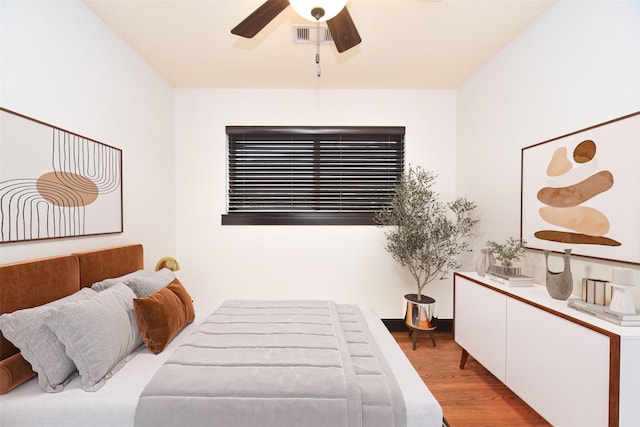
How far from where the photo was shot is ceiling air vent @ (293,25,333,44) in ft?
6.89

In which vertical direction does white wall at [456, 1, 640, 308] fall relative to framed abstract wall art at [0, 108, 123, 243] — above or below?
above

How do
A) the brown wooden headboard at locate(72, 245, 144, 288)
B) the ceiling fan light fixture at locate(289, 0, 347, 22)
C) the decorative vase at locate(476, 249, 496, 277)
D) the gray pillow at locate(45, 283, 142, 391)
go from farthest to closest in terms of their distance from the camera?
1. the decorative vase at locate(476, 249, 496, 277)
2. the brown wooden headboard at locate(72, 245, 144, 288)
3. the ceiling fan light fixture at locate(289, 0, 347, 22)
4. the gray pillow at locate(45, 283, 142, 391)

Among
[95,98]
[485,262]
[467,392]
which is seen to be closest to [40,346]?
[95,98]

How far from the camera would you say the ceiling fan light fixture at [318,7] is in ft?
4.69

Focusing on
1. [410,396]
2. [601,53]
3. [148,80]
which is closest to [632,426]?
[410,396]

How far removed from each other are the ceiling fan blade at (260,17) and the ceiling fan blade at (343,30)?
0.98ft

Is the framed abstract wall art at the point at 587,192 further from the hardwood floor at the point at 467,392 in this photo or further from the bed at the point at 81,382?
the bed at the point at 81,382

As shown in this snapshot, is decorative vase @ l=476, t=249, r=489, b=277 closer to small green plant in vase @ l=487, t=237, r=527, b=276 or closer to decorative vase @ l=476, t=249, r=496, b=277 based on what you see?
decorative vase @ l=476, t=249, r=496, b=277

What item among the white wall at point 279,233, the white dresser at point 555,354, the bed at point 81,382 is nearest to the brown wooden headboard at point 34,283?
the bed at point 81,382

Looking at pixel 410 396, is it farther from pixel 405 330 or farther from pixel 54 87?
pixel 54 87

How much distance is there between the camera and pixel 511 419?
5.99ft

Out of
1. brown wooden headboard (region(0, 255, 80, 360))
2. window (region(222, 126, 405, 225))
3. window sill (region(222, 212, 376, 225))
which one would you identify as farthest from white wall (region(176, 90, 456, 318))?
brown wooden headboard (region(0, 255, 80, 360))

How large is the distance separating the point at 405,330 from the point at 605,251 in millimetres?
2080

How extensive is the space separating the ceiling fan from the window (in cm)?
148
